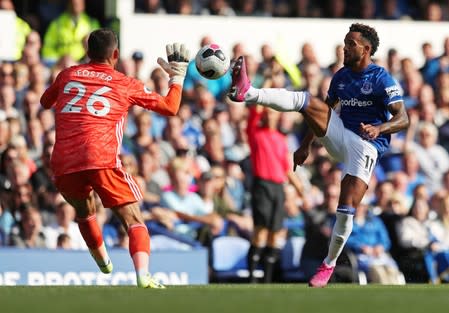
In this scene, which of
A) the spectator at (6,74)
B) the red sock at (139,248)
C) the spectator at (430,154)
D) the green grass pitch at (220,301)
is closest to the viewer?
the green grass pitch at (220,301)

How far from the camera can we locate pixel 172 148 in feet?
57.9

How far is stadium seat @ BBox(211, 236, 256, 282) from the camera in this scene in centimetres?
1653

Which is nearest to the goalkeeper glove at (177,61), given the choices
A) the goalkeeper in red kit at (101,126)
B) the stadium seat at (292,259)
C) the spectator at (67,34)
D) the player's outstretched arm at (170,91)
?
the player's outstretched arm at (170,91)

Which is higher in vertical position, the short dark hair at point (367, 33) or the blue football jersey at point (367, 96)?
the short dark hair at point (367, 33)

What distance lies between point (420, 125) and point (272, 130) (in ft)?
8.84

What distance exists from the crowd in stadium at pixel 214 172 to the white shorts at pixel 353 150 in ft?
14.1

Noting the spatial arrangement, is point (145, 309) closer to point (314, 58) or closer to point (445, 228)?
point (445, 228)

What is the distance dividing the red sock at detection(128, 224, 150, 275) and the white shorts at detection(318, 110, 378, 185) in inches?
72.6

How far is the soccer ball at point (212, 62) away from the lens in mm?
12203

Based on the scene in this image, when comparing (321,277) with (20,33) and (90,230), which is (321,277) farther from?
(20,33)

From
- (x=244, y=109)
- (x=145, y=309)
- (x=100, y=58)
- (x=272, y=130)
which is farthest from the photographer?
(x=244, y=109)

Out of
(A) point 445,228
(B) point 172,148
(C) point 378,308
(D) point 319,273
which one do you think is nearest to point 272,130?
(B) point 172,148

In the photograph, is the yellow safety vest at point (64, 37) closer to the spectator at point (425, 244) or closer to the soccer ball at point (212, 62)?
the spectator at point (425, 244)

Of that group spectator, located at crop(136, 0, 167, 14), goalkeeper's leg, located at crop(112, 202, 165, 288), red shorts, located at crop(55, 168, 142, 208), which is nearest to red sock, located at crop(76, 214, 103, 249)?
red shorts, located at crop(55, 168, 142, 208)
